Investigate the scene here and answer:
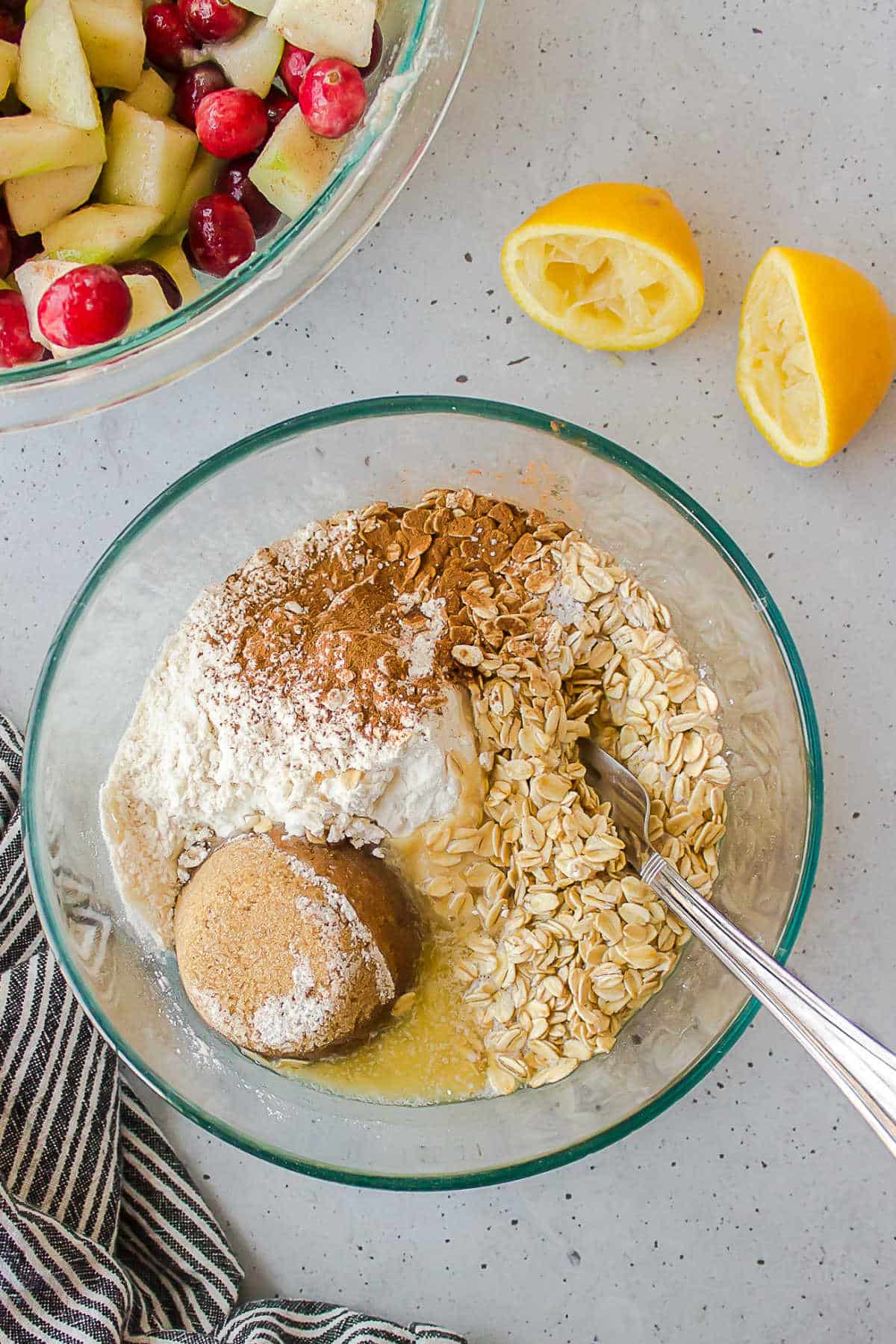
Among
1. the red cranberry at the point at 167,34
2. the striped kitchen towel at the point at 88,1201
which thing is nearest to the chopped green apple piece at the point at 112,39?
the red cranberry at the point at 167,34

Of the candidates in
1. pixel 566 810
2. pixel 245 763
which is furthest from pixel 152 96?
pixel 566 810

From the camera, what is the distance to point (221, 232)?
107cm

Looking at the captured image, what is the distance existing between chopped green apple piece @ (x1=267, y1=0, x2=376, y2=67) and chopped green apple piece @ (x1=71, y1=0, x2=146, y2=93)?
139 millimetres

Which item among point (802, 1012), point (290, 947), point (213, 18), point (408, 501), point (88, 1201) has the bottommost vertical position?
point (802, 1012)

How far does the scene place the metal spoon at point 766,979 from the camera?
0.74 meters

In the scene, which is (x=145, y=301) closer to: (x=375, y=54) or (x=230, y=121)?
(x=230, y=121)

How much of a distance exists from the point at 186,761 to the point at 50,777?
219 millimetres

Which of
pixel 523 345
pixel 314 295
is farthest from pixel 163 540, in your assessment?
pixel 523 345

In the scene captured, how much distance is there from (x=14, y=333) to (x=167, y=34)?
0.33 meters

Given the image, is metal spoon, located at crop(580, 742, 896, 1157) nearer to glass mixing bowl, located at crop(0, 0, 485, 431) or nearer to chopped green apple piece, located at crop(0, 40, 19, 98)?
glass mixing bowl, located at crop(0, 0, 485, 431)

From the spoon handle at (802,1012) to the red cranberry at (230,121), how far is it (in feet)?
2.65

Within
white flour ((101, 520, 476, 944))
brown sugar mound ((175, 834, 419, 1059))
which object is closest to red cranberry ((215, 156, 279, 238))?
white flour ((101, 520, 476, 944))

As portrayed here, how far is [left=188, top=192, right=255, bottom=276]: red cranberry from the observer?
107 centimetres

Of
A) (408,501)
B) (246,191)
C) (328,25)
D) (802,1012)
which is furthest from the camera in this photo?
(408,501)
